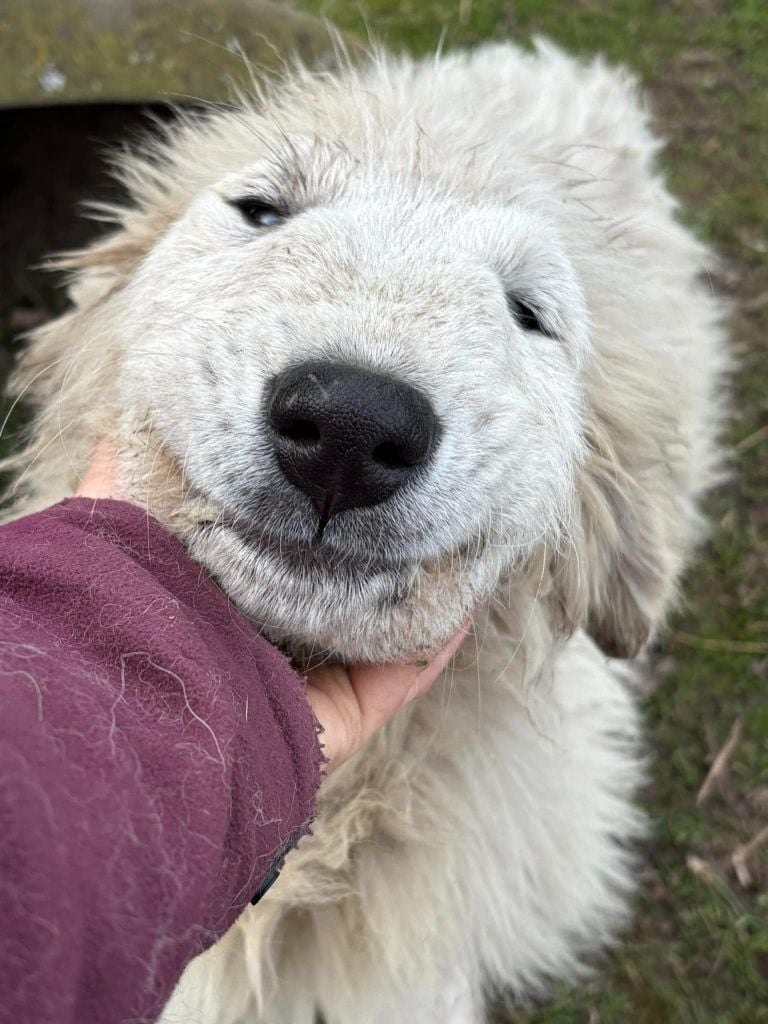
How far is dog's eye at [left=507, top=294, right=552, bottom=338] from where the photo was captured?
198 cm

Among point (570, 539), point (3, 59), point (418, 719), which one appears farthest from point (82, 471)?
point (3, 59)

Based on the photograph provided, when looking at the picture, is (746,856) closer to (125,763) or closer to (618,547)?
(618,547)

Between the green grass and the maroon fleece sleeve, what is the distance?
2.22 metres

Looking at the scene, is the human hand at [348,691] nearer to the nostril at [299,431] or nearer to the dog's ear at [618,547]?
the dog's ear at [618,547]

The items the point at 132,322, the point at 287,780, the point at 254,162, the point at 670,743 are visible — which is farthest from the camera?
the point at 670,743

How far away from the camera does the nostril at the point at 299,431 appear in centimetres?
135

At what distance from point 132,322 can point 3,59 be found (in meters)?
1.68

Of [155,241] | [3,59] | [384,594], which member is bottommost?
[384,594]

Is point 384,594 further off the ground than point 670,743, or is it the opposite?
point 384,594

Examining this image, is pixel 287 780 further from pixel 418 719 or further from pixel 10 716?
pixel 418 719

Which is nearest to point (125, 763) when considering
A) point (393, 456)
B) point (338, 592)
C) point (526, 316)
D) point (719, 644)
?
point (338, 592)

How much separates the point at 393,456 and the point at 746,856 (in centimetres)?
284

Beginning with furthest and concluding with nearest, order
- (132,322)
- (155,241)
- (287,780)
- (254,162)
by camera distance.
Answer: (155,241) < (254,162) < (132,322) < (287,780)

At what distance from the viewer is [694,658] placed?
383 cm
